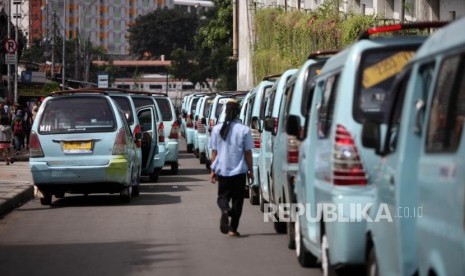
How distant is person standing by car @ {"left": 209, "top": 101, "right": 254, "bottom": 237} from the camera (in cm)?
1418

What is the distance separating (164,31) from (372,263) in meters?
148

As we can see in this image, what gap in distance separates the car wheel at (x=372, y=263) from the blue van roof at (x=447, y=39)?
→ 5.78ft

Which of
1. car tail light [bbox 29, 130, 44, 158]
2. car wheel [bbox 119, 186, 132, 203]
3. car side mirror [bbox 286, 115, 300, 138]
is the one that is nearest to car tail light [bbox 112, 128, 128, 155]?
car wheel [bbox 119, 186, 132, 203]

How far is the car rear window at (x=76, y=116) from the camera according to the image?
61.1 feet

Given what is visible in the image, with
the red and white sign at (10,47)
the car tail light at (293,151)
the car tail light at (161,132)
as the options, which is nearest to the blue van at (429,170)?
the car tail light at (293,151)

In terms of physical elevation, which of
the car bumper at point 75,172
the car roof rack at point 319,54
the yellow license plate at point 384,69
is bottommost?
the car bumper at point 75,172

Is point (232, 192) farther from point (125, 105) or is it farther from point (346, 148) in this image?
point (125, 105)

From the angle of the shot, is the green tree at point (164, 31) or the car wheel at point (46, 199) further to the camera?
the green tree at point (164, 31)

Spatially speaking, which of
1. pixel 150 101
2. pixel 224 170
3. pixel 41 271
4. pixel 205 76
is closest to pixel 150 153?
pixel 150 101

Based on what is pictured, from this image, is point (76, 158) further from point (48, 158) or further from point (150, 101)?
point (150, 101)

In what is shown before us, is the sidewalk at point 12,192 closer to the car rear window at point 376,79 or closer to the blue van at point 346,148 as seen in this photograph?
the blue van at point 346,148

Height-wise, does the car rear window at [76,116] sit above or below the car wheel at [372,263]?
above

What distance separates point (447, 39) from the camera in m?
6.38

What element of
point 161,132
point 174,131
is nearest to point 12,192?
point 161,132
